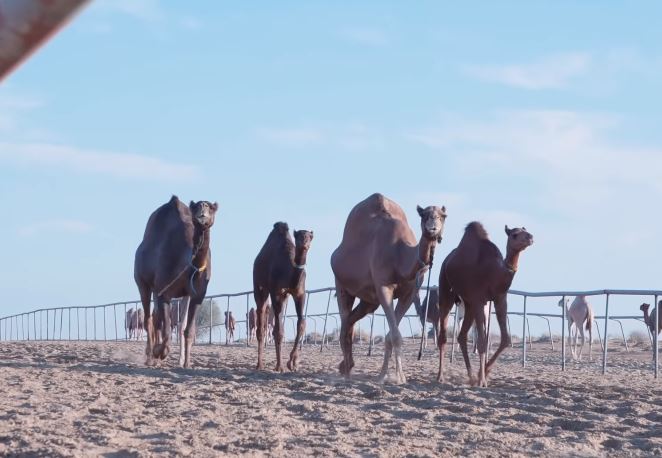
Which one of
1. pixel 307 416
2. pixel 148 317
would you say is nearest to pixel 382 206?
pixel 148 317

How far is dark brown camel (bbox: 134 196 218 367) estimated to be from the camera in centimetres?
1529

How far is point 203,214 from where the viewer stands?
49.6 feet

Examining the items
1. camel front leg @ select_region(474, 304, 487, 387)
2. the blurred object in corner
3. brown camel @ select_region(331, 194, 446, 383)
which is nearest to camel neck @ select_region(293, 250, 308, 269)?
brown camel @ select_region(331, 194, 446, 383)

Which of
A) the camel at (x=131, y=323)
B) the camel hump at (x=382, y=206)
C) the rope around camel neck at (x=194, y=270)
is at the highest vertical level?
the camel hump at (x=382, y=206)

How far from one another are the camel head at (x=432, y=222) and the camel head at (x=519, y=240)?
131 centimetres

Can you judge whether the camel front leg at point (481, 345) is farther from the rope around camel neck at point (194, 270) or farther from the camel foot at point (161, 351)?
the camel foot at point (161, 351)

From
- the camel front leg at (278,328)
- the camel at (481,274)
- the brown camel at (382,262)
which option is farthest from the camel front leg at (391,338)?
the camel front leg at (278,328)

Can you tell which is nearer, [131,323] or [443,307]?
[443,307]

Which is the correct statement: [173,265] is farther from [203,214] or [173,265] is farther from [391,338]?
[391,338]

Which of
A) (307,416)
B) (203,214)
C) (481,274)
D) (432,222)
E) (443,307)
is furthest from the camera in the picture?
(203,214)

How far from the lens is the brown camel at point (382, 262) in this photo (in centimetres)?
1241

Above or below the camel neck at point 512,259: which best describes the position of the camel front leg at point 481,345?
below

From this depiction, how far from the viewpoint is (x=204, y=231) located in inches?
606

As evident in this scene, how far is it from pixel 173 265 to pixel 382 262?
4.21 meters
